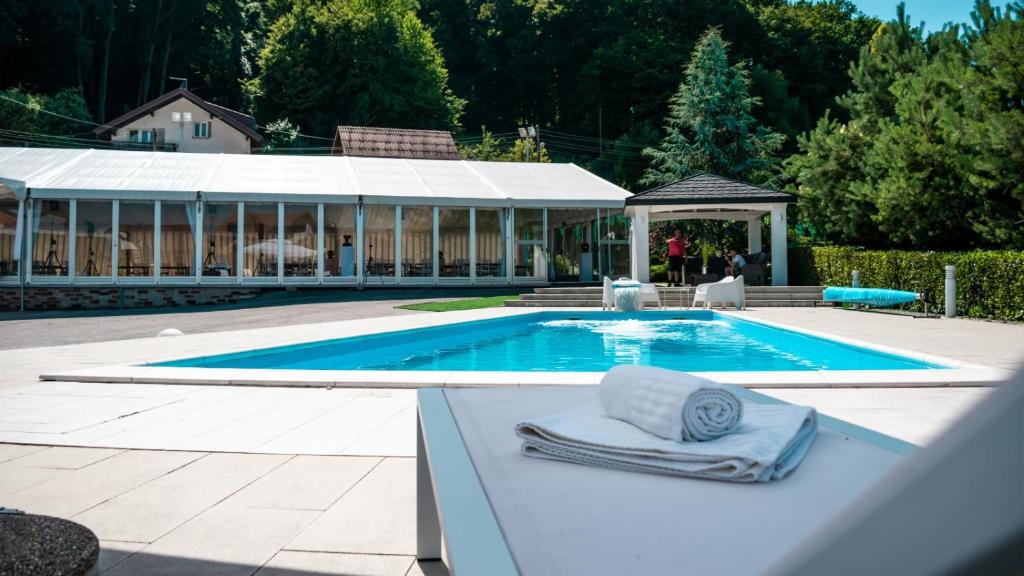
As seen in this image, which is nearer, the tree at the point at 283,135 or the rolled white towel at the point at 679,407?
the rolled white towel at the point at 679,407

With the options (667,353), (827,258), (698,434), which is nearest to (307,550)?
(698,434)

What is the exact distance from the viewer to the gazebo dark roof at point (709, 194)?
54.4ft

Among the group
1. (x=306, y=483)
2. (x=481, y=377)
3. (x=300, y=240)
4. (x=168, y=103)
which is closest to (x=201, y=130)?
(x=168, y=103)

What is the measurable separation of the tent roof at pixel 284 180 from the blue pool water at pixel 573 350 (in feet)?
24.4

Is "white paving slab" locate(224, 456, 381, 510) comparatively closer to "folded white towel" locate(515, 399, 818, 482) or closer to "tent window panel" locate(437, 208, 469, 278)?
"folded white towel" locate(515, 399, 818, 482)

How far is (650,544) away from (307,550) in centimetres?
156

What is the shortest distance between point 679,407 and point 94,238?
1849cm

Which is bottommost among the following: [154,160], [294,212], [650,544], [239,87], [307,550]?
[307,550]

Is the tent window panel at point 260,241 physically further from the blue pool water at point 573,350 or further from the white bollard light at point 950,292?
the white bollard light at point 950,292

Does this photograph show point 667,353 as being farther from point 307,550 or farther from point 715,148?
point 715,148

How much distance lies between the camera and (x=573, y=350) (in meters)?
9.71

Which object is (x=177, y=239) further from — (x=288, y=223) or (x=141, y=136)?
(x=141, y=136)

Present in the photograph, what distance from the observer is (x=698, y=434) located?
65.1 inches

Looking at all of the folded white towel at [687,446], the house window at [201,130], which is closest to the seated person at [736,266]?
the folded white towel at [687,446]
